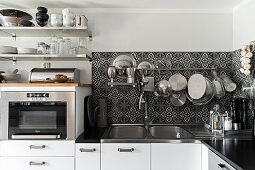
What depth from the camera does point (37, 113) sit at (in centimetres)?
202

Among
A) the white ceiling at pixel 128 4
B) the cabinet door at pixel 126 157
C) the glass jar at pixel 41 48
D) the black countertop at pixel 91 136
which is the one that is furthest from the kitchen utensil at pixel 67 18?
the cabinet door at pixel 126 157

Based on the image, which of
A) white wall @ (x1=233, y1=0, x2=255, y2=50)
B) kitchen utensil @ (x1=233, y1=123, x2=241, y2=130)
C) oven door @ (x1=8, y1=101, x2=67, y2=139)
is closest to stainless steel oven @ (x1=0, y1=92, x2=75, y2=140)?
oven door @ (x1=8, y1=101, x2=67, y2=139)

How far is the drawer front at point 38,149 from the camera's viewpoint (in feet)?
6.36

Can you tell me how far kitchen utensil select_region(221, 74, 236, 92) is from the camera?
246 cm

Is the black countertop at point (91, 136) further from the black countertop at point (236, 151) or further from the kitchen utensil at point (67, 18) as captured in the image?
the kitchen utensil at point (67, 18)

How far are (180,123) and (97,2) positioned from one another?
164 cm

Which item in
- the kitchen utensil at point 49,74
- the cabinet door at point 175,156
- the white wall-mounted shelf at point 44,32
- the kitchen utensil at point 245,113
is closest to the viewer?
the cabinet door at point 175,156

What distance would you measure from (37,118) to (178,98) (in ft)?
4.93

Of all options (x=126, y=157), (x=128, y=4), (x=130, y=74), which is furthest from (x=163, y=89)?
(x=128, y=4)

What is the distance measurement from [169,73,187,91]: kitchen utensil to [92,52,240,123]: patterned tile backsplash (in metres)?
0.07

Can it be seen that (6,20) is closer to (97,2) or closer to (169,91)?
(97,2)

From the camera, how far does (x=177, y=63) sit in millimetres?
2605

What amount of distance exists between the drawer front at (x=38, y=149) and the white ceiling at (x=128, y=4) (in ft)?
4.75

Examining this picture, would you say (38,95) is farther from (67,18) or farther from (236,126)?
(236,126)
